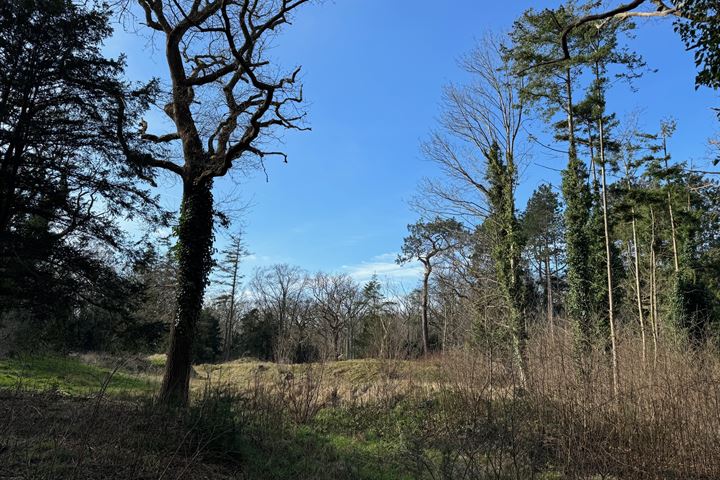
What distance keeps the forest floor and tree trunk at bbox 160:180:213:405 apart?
2.56 m

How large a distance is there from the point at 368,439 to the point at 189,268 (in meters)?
6.17

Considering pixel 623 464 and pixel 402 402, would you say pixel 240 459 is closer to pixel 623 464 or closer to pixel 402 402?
pixel 623 464

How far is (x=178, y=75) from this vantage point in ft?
40.5

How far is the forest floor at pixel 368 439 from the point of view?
4.94m

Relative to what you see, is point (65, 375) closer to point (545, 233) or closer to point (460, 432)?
point (460, 432)

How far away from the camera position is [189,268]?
11.8m

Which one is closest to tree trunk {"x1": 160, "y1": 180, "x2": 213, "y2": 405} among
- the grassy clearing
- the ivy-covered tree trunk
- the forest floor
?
the grassy clearing

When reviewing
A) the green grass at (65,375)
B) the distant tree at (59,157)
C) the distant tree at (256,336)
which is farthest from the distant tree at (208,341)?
the distant tree at (59,157)

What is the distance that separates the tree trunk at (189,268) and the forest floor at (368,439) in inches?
101

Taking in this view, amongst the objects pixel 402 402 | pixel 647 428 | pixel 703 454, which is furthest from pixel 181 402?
pixel 703 454

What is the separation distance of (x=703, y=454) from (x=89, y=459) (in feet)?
26.9

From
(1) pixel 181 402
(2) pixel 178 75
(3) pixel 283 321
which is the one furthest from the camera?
(3) pixel 283 321

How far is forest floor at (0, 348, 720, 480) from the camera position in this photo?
16.2 ft

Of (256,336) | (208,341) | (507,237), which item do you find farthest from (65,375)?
(256,336)
